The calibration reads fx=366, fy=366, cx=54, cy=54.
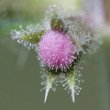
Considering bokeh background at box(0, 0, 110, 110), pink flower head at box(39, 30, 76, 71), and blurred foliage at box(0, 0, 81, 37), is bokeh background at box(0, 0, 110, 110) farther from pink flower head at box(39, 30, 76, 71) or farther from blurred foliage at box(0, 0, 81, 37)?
pink flower head at box(39, 30, 76, 71)

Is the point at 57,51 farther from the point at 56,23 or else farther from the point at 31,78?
the point at 31,78

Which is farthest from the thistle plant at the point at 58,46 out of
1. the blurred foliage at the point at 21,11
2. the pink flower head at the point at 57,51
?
the blurred foliage at the point at 21,11

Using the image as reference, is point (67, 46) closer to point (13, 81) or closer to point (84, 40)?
point (84, 40)

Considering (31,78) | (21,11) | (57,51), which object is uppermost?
(21,11)

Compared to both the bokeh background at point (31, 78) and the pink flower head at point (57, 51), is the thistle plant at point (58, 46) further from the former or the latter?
the bokeh background at point (31, 78)

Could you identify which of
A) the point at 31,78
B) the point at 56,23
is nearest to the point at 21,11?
the point at 31,78

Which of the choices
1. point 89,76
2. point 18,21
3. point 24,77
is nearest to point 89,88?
point 89,76

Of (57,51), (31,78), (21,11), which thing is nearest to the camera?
(57,51)

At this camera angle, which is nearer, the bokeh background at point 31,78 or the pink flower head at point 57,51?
the pink flower head at point 57,51
